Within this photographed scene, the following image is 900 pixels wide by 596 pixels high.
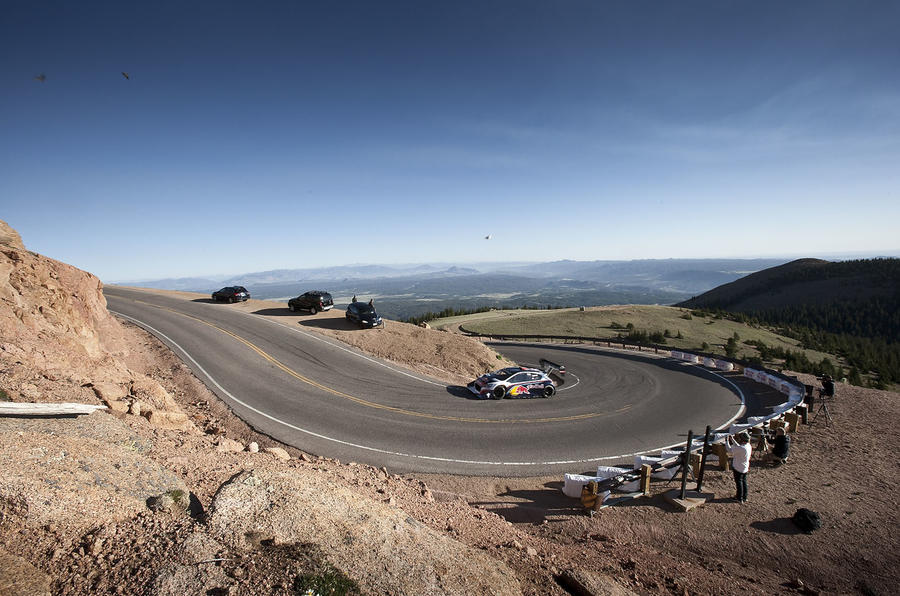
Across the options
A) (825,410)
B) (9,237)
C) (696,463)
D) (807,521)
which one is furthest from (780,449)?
(9,237)

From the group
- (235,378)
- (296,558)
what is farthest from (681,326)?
(296,558)

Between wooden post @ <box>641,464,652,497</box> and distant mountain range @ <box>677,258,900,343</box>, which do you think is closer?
wooden post @ <box>641,464,652,497</box>

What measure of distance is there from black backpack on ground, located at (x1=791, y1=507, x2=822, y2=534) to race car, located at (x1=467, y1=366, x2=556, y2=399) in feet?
40.2

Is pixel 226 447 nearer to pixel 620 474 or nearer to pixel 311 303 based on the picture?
pixel 620 474

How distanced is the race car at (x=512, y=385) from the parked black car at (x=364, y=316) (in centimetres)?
1125

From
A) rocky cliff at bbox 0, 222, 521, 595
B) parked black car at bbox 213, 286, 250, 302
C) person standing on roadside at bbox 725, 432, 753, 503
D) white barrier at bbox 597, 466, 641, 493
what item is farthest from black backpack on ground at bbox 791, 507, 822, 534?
parked black car at bbox 213, 286, 250, 302

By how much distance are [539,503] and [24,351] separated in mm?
16693

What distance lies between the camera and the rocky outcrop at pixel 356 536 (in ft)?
19.9

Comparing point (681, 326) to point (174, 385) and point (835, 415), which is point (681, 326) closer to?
point (835, 415)

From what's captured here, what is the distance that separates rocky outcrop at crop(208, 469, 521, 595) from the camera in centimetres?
606

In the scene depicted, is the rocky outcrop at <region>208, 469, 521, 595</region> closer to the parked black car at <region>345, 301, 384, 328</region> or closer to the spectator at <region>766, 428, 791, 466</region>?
the spectator at <region>766, 428, 791, 466</region>

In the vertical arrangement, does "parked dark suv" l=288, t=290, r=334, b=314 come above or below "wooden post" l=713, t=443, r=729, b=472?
above

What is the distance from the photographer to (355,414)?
1678cm

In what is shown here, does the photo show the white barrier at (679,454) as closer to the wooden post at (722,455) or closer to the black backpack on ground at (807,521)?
the wooden post at (722,455)
